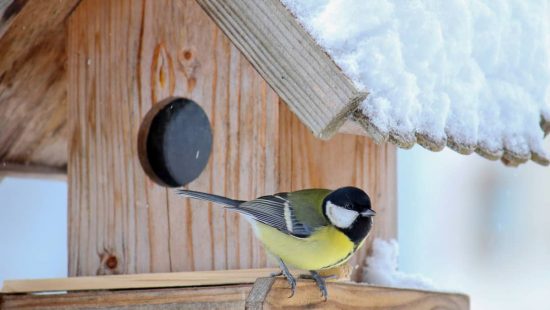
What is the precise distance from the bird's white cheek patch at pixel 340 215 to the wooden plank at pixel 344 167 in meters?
0.15

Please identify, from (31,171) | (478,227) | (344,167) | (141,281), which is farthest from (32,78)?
(478,227)

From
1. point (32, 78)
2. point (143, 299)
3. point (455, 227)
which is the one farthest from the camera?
point (455, 227)

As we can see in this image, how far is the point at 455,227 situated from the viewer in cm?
624

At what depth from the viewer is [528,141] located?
9.70 feet

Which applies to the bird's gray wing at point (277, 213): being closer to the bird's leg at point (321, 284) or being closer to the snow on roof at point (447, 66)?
the bird's leg at point (321, 284)

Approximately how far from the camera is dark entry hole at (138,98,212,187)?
3057mm

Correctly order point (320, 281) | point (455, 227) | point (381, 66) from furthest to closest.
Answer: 1. point (455, 227)
2. point (320, 281)
3. point (381, 66)

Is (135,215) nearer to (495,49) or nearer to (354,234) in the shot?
(354,234)

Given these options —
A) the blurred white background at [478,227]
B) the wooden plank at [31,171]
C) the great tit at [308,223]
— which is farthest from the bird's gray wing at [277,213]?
the blurred white background at [478,227]

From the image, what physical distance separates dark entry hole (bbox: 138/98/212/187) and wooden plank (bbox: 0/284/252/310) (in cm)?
45

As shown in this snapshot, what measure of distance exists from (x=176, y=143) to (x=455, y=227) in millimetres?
3446

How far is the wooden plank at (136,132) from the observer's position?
285cm

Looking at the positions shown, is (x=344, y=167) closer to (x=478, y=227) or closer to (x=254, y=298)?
(x=254, y=298)

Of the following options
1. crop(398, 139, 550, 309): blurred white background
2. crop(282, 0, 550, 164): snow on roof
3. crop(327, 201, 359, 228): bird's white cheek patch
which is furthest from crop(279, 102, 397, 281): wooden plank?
crop(398, 139, 550, 309): blurred white background
